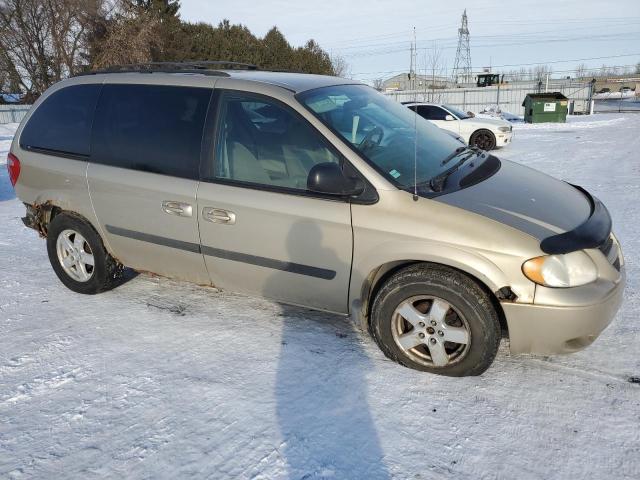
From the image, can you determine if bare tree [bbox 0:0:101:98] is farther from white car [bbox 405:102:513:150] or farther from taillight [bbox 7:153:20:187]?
taillight [bbox 7:153:20:187]

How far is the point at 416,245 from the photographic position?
288cm

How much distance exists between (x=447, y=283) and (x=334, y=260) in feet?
2.32

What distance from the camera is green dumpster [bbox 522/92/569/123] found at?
2347cm

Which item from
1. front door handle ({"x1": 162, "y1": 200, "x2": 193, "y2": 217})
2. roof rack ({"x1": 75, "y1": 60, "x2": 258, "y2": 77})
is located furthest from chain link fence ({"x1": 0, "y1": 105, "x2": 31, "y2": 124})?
front door handle ({"x1": 162, "y1": 200, "x2": 193, "y2": 217})

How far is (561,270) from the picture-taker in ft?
8.86

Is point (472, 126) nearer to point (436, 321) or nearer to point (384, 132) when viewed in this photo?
point (384, 132)

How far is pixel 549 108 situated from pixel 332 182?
24008 millimetres

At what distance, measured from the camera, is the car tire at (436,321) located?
111 inches

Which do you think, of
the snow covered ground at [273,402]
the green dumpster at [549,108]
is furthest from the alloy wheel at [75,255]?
the green dumpster at [549,108]

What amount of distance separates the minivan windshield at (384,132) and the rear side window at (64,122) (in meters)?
1.85

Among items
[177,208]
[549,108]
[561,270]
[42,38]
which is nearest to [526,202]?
[561,270]

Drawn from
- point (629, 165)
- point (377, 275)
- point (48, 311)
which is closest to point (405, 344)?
point (377, 275)

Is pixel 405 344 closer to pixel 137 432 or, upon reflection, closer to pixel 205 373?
pixel 205 373

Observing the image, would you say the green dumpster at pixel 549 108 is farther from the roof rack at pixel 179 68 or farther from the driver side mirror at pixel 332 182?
the driver side mirror at pixel 332 182
